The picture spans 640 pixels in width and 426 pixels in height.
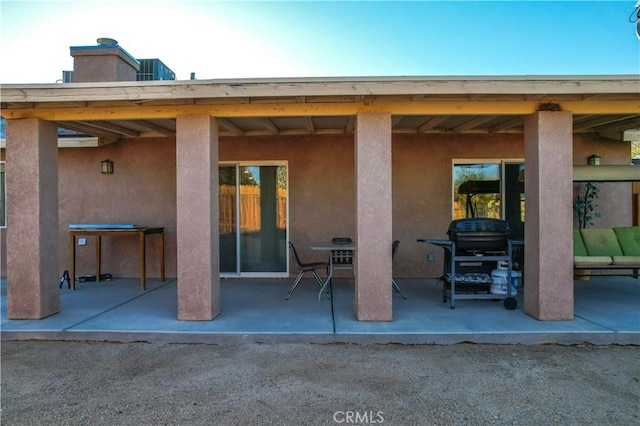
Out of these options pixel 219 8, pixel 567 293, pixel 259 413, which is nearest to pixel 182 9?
pixel 219 8

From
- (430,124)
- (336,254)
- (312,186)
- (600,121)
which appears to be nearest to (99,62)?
(312,186)

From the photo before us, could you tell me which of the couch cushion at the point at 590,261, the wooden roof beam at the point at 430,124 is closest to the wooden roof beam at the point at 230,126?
the wooden roof beam at the point at 430,124

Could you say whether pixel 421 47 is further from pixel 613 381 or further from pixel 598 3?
pixel 613 381

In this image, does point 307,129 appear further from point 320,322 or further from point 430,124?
point 320,322

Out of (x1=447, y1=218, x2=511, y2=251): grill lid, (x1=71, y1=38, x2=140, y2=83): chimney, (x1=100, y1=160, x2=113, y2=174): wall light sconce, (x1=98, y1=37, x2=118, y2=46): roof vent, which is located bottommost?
(x1=447, y1=218, x2=511, y2=251): grill lid

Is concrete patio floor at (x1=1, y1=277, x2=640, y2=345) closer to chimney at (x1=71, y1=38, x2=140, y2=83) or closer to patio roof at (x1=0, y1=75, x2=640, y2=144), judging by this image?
patio roof at (x1=0, y1=75, x2=640, y2=144)

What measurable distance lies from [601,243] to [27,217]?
7.80 metres

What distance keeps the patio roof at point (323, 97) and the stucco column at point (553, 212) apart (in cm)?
27

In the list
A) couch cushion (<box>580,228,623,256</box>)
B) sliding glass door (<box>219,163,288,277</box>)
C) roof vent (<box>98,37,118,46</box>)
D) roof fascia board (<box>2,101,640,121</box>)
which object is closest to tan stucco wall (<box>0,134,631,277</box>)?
sliding glass door (<box>219,163,288,277</box>)

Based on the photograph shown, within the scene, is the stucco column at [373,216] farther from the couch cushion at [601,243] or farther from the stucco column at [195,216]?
the couch cushion at [601,243]

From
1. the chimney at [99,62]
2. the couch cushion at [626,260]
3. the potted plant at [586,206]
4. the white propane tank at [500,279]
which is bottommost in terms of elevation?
the white propane tank at [500,279]

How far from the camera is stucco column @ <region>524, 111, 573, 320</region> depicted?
415 centimetres

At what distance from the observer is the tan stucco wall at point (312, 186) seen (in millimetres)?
6676

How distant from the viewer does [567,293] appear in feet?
13.8
